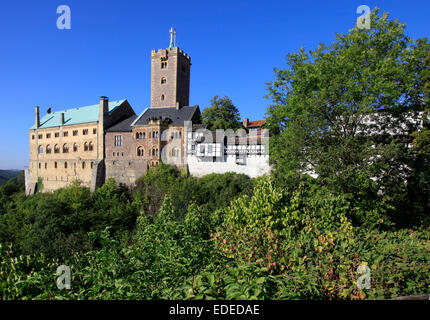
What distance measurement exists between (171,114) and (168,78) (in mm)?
8196

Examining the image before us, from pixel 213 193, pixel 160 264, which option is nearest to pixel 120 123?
pixel 213 193

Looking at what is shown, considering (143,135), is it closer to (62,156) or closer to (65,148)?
(65,148)

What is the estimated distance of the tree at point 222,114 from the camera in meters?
37.3

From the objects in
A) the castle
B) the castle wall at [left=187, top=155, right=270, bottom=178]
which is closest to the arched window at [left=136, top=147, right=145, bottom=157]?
the castle

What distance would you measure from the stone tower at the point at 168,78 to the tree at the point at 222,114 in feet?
18.1

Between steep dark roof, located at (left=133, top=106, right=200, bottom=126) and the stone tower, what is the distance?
2.08m

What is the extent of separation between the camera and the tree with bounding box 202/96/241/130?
37281 millimetres

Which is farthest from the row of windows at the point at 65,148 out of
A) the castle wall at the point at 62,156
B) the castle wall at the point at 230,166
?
the castle wall at the point at 230,166

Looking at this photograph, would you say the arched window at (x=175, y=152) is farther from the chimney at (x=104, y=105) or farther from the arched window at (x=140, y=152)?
the chimney at (x=104, y=105)

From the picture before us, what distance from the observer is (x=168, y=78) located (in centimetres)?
4200

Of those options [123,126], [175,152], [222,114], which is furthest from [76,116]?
[222,114]

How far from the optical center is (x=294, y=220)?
948 centimetres

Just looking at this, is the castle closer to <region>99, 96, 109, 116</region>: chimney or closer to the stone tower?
the stone tower

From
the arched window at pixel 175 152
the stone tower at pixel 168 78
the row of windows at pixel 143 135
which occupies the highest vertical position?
the stone tower at pixel 168 78
